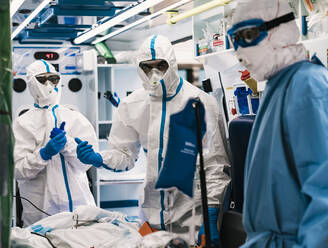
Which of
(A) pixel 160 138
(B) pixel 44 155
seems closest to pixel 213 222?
(A) pixel 160 138

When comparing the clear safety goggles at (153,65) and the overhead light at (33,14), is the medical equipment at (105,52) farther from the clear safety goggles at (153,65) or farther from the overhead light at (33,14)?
the clear safety goggles at (153,65)

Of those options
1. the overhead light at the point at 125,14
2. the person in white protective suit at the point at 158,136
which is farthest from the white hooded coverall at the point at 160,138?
the overhead light at the point at 125,14

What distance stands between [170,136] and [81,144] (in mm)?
1329

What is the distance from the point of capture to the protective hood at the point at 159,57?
9.18ft

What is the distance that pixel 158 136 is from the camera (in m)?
2.76

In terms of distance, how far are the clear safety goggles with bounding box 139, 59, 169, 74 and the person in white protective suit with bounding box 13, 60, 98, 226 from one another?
1007mm

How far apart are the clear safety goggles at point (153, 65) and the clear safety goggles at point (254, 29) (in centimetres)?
118

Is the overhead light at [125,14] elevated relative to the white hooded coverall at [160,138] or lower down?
elevated

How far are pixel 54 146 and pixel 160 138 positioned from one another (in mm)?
1022

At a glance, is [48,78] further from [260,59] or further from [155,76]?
[260,59]

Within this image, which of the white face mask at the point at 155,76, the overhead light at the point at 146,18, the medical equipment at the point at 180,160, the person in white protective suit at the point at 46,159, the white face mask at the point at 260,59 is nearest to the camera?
the medical equipment at the point at 180,160

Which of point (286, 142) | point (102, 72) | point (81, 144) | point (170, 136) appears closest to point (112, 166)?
point (81, 144)

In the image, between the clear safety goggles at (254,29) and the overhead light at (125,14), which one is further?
the overhead light at (125,14)

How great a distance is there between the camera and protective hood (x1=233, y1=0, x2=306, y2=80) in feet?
5.55
